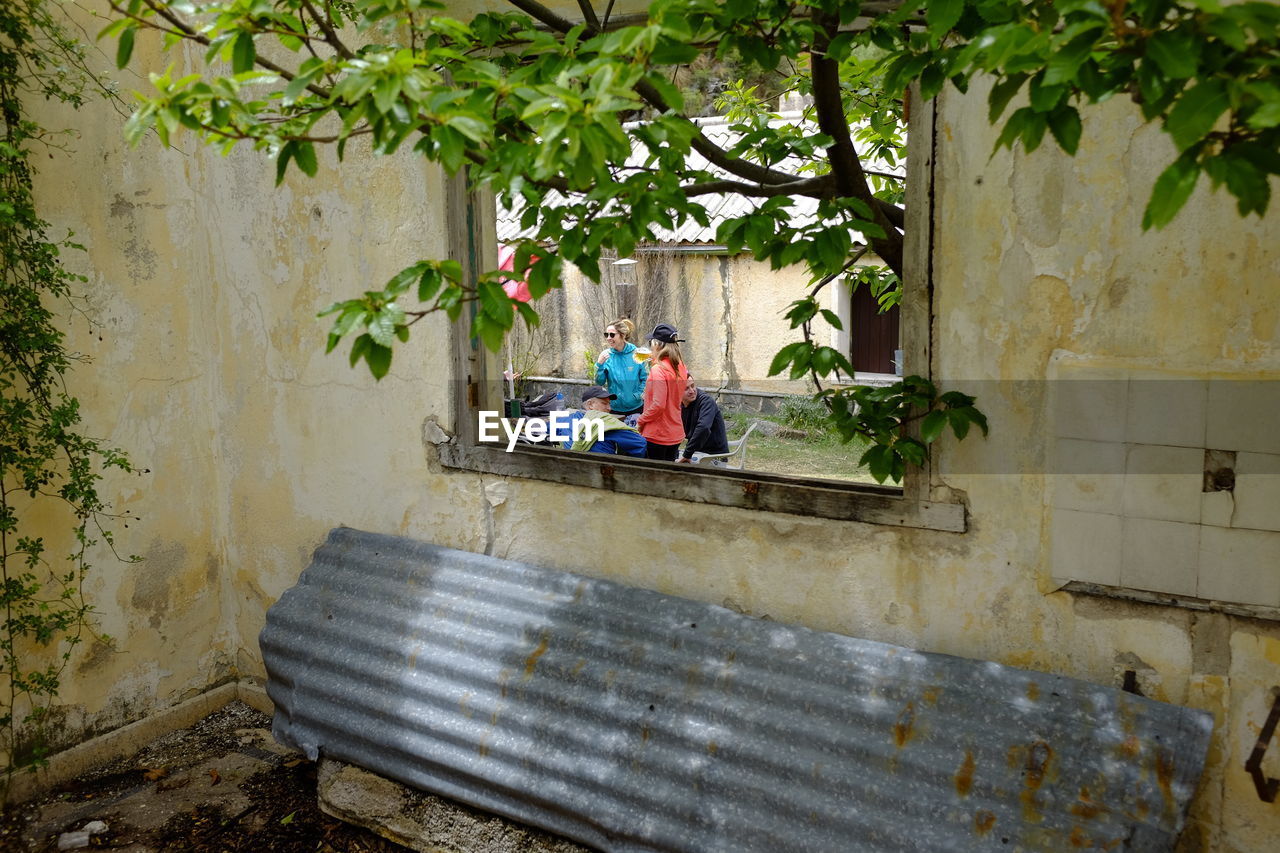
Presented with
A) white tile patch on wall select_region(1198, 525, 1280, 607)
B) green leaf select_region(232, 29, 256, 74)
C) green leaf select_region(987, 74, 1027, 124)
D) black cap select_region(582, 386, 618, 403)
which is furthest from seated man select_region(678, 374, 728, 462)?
green leaf select_region(987, 74, 1027, 124)

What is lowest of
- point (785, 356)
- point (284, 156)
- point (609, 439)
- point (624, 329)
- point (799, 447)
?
point (799, 447)

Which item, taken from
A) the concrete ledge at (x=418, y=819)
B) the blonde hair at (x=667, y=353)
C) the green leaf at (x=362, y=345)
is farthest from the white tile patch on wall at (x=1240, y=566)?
the blonde hair at (x=667, y=353)

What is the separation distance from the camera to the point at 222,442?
4.81 meters

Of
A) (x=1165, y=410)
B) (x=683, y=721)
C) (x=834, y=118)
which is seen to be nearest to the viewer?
(x=1165, y=410)

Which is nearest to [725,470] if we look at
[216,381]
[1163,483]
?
[1163,483]

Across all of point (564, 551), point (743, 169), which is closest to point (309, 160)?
point (743, 169)

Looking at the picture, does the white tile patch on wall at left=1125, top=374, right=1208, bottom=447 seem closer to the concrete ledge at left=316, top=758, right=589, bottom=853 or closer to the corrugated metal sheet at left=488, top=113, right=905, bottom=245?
the concrete ledge at left=316, top=758, right=589, bottom=853

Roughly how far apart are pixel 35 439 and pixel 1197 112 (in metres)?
4.20

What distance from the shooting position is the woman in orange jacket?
7008 mm

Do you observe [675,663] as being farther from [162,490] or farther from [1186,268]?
[162,490]

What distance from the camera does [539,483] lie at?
4012 mm

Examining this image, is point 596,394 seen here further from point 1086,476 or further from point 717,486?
point 1086,476

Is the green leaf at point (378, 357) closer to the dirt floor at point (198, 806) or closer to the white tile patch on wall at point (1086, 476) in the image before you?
the white tile patch on wall at point (1086, 476)

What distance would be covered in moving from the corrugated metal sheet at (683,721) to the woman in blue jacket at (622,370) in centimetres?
403
